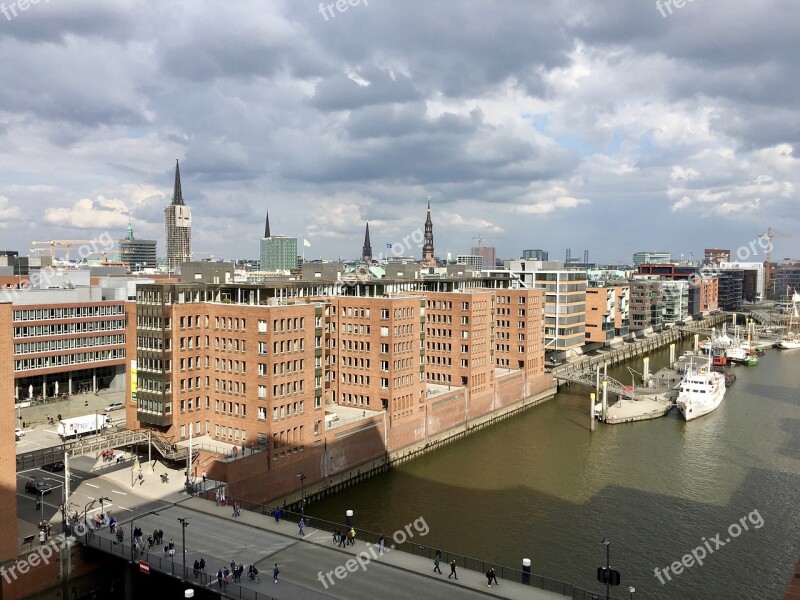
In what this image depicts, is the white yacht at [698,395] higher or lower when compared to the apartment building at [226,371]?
lower

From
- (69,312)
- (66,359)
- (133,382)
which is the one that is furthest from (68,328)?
(133,382)

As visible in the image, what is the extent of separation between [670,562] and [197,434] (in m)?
50.8

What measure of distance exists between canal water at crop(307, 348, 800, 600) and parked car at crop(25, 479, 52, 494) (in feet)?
87.0

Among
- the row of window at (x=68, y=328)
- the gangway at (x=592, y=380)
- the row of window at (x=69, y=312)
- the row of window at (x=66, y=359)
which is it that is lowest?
the gangway at (x=592, y=380)

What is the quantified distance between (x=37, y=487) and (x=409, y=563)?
39754mm

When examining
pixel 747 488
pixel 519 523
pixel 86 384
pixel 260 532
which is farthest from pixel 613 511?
pixel 86 384

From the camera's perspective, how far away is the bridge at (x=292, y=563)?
136 feet

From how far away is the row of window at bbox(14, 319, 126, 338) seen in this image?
97.9m

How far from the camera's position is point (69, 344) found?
10381cm

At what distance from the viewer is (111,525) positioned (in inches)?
2002

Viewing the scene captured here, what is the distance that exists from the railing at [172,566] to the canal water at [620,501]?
21.8 metres

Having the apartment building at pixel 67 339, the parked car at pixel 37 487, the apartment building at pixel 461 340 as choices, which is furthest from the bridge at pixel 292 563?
the apartment building at pixel 67 339

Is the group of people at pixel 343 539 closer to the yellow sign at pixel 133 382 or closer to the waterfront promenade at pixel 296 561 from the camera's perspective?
the waterfront promenade at pixel 296 561

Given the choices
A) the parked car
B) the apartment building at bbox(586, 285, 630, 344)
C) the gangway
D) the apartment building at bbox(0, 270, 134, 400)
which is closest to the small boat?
the gangway
